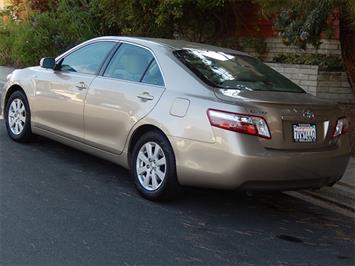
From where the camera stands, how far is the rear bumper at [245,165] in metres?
4.82

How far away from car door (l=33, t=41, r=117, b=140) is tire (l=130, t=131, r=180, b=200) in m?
0.97

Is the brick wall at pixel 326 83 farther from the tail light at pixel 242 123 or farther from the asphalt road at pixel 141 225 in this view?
the tail light at pixel 242 123

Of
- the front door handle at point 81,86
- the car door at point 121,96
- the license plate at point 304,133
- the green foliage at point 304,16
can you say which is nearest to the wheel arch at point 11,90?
the front door handle at point 81,86

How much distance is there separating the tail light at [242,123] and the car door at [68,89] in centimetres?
187

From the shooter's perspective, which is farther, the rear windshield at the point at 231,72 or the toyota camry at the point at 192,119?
the rear windshield at the point at 231,72

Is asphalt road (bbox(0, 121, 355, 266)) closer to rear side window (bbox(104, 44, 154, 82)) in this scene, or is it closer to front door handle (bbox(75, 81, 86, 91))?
front door handle (bbox(75, 81, 86, 91))

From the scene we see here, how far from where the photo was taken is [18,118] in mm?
7258

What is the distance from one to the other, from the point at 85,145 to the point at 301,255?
107 inches

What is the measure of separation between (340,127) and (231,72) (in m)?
1.15

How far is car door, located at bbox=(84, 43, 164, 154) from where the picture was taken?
5.57 m

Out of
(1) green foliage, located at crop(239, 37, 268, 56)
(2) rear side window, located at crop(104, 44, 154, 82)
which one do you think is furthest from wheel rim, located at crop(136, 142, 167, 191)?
(1) green foliage, located at crop(239, 37, 268, 56)

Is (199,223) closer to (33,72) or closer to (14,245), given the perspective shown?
(14,245)

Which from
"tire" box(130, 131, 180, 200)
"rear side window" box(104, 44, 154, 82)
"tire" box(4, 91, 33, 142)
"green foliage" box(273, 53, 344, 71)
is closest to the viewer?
"tire" box(130, 131, 180, 200)

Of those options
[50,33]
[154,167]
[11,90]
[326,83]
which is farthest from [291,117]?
[50,33]
